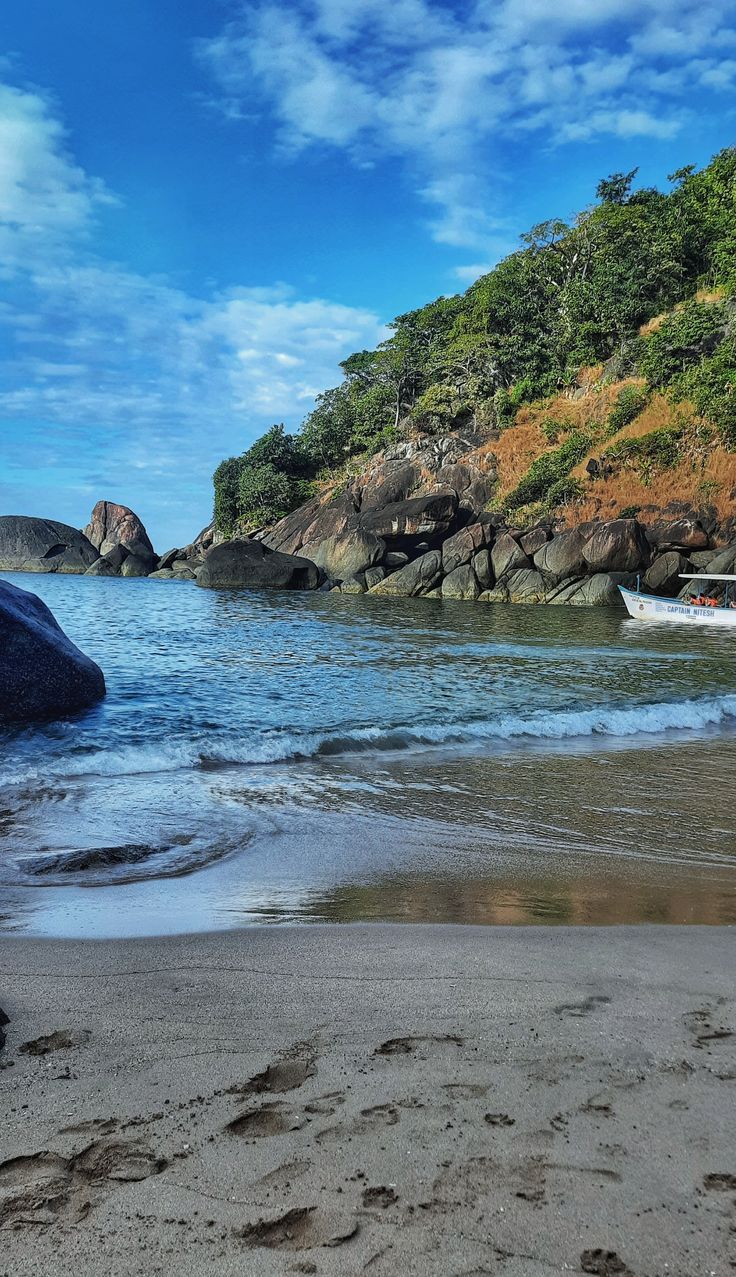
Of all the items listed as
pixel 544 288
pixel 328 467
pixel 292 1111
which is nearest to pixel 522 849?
pixel 292 1111

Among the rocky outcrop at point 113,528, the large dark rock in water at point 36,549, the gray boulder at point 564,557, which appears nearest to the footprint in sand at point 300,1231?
the gray boulder at point 564,557

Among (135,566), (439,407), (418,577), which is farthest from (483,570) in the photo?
(135,566)

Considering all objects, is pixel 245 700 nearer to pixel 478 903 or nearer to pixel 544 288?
pixel 478 903

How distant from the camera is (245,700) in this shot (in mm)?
10008

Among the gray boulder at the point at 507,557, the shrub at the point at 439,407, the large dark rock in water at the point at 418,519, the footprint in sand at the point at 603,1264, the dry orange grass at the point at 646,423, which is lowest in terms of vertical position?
the footprint in sand at the point at 603,1264

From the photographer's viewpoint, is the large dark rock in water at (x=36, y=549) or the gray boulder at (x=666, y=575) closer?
the gray boulder at (x=666, y=575)

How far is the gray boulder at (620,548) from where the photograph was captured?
32.7 metres

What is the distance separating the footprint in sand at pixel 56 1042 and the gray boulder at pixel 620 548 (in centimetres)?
3309

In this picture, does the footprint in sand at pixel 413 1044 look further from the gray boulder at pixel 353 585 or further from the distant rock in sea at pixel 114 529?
the distant rock in sea at pixel 114 529

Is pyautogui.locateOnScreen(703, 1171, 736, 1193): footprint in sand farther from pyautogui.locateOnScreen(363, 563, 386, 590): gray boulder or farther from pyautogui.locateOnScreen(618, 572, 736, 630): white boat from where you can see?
pyautogui.locateOnScreen(363, 563, 386, 590): gray boulder

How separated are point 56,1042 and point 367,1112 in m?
0.98

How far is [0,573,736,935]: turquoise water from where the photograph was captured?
384cm

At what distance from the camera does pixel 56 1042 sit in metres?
2.20

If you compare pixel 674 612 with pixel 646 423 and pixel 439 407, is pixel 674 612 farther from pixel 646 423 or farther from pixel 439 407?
pixel 439 407
